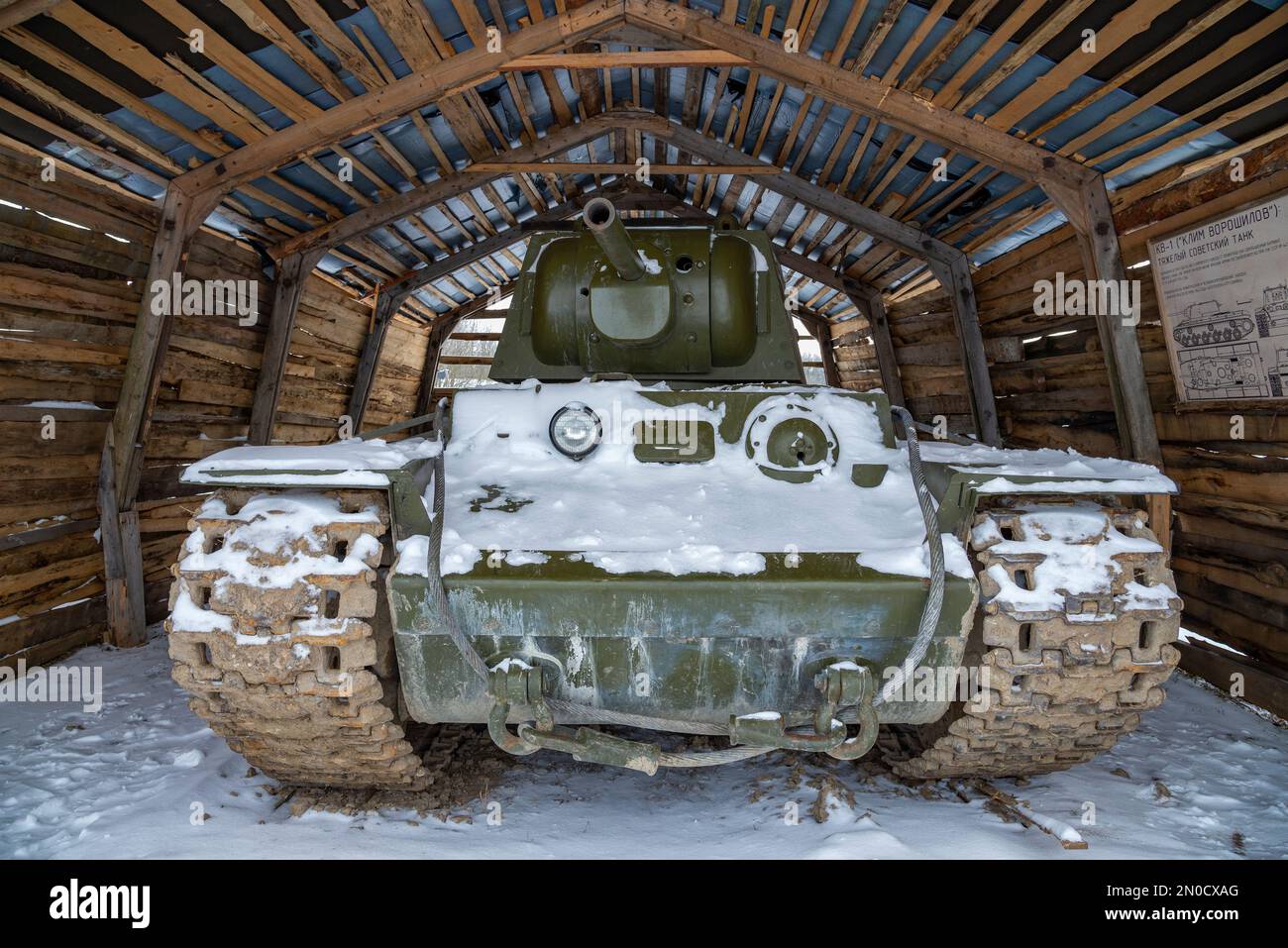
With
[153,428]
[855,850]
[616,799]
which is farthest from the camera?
[153,428]

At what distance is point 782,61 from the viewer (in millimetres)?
5770

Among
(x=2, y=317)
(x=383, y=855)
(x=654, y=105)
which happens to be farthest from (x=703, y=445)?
(x=654, y=105)

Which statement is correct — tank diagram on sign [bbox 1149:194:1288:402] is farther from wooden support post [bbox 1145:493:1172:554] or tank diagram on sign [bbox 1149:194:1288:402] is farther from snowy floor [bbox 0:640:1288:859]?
snowy floor [bbox 0:640:1288:859]

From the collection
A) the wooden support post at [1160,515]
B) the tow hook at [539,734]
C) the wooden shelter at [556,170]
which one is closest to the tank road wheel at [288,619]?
the tow hook at [539,734]

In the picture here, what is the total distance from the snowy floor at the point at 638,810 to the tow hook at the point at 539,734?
60cm

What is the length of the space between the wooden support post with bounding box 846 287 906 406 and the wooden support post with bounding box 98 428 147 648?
843 cm

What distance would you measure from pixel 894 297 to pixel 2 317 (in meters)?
9.12

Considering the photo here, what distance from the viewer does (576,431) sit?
327cm

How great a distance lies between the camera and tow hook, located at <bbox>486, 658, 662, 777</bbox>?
269 cm

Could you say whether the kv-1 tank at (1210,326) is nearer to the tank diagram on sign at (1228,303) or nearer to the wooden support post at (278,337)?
the tank diagram on sign at (1228,303)

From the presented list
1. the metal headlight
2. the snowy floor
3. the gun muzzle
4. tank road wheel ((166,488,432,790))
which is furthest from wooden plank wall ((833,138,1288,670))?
tank road wheel ((166,488,432,790))

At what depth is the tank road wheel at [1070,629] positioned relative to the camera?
2.74 metres

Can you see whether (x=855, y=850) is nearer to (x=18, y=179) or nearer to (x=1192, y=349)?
(x=1192, y=349)

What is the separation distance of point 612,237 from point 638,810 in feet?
9.06
